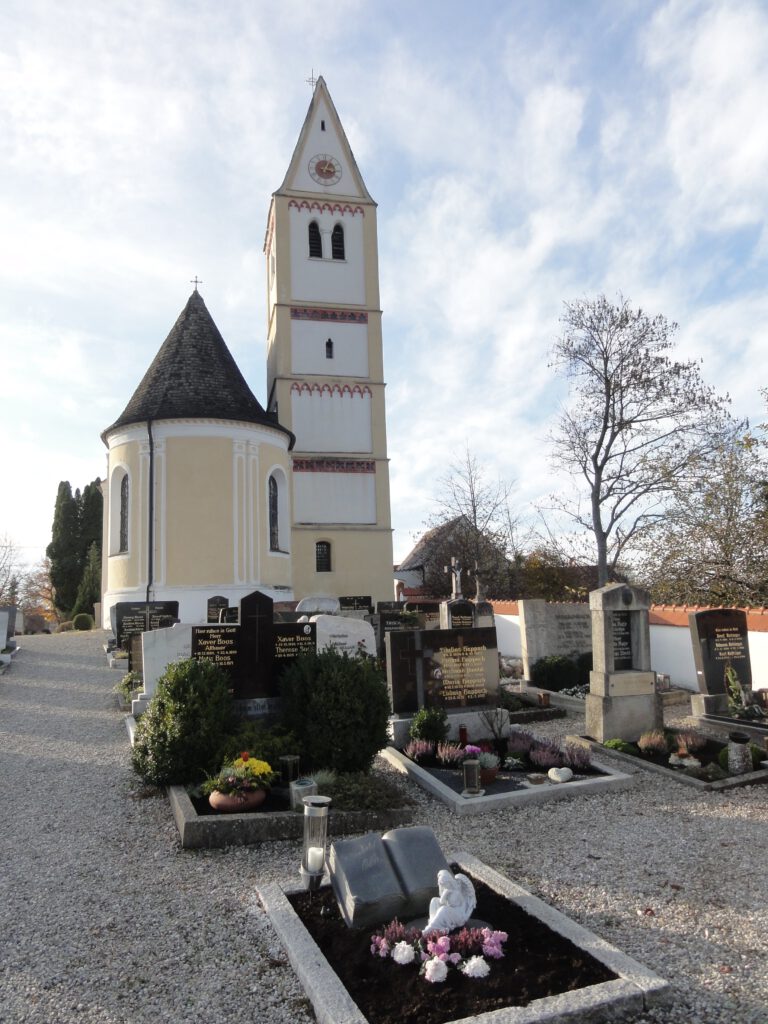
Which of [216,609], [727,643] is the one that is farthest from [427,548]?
[727,643]

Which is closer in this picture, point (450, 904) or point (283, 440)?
point (450, 904)

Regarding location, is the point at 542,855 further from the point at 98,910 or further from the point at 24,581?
the point at 24,581

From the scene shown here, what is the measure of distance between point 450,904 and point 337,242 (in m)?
31.0

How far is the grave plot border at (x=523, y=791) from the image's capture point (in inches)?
289

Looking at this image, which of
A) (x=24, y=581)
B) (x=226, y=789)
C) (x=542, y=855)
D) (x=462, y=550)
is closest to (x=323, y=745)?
(x=226, y=789)

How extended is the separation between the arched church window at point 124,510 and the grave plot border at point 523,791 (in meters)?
19.1

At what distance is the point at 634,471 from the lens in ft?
76.1

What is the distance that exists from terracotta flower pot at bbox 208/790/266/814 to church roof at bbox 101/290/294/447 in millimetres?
19231

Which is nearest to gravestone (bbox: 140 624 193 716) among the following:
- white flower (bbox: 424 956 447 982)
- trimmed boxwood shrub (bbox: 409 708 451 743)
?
trimmed boxwood shrub (bbox: 409 708 451 743)

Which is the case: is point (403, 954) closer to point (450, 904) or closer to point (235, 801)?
point (450, 904)

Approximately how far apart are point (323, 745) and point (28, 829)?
2.88 metres

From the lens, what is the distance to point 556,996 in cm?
365

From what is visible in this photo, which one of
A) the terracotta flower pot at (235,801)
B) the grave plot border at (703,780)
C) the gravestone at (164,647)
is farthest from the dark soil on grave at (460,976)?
the gravestone at (164,647)

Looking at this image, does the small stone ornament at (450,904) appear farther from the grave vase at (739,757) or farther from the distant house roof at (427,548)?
the distant house roof at (427,548)
